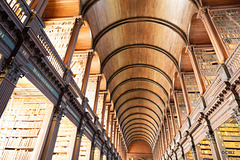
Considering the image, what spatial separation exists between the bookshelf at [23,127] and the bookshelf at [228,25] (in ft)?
→ 24.0

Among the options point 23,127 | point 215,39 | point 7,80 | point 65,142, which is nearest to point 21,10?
point 7,80

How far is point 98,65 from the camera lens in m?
12.4

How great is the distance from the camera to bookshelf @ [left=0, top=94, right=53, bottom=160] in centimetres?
548

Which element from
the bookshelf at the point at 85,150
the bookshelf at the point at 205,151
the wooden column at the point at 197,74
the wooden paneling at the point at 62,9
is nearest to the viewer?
the wooden paneling at the point at 62,9

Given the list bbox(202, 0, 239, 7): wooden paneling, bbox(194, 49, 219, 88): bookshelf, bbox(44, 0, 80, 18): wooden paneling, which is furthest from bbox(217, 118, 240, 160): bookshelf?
bbox(44, 0, 80, 18): wooden paneling

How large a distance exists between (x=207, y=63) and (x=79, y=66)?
7.24m

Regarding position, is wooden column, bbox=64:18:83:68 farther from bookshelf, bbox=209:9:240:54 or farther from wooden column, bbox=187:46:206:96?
wooden column, bbox=187:46:206:96

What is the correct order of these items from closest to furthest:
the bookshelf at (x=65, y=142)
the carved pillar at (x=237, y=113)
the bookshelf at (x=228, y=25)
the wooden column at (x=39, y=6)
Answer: the wooden column at (x=39, y=6) < the carved pillar at (x=237, y=113) < the bookshelf at (x=228, y=25) < the bookshelf at (x=65, y=142)

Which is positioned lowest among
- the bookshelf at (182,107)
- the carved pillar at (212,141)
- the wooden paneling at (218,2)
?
the carved pillar at (212,141)

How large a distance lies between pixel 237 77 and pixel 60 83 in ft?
19.3

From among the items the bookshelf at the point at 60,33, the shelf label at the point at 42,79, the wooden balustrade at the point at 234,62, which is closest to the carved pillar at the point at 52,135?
the shelf label at the point at 42,79

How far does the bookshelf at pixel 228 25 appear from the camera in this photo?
6.46 metres

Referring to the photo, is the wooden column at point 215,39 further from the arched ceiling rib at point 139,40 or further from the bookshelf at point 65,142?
the bookshelf at point 65,142

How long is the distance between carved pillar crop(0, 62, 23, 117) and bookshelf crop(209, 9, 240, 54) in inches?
286
